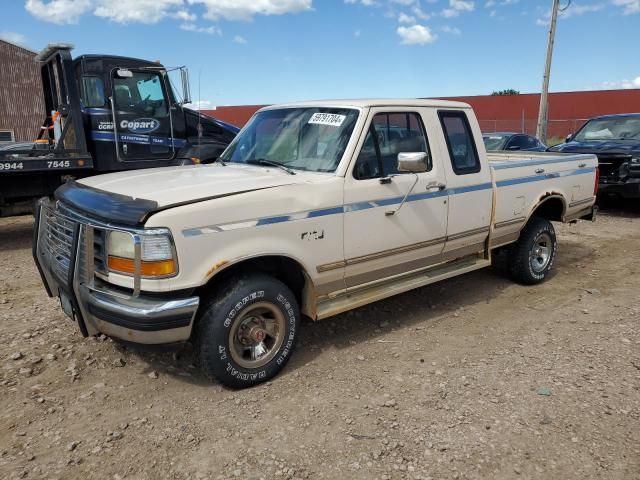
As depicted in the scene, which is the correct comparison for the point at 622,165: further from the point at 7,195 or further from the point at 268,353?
the point at 7,195

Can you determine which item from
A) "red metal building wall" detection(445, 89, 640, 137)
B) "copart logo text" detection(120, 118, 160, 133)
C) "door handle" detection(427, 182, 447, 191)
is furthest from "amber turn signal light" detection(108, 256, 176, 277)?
"red metal building wall" detection(445, 89, 640, 137)

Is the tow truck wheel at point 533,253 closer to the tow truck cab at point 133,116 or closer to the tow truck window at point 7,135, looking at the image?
the tow truck cab at point 133,116

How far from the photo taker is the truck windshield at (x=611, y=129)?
11062 millimetres

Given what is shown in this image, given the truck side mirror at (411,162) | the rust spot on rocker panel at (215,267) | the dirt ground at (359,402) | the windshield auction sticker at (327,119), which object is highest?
the windshield auction sticker at (327,119)

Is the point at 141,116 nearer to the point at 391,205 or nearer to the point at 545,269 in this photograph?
the point at 391,205

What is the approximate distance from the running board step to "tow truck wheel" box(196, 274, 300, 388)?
32 centimetres

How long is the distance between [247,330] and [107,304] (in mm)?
950

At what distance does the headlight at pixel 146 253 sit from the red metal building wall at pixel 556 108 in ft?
91.8

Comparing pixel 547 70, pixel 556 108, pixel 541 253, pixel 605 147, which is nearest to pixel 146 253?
pixel 541 253

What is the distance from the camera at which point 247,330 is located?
371cm

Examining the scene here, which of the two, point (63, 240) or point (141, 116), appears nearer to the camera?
point (63, 240)

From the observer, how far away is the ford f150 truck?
10.7 feet

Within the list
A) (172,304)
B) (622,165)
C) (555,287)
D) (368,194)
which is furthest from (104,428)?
(622,165)

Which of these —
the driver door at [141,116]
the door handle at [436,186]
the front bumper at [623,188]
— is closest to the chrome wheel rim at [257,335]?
the door handle at [436,186]
